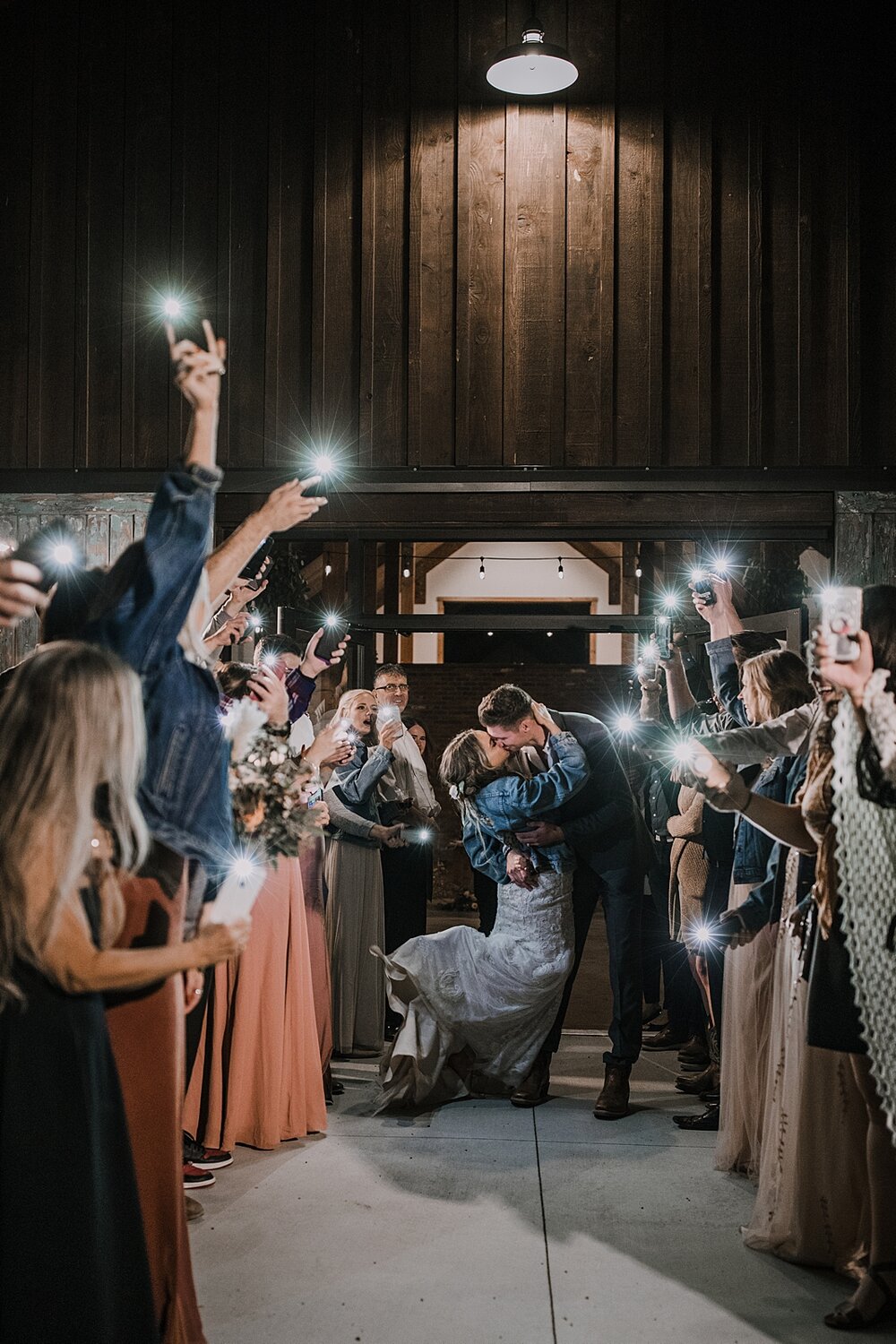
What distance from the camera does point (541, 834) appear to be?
5383 millimetres

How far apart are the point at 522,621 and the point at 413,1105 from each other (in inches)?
104

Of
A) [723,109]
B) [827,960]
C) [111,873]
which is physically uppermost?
[723,109]

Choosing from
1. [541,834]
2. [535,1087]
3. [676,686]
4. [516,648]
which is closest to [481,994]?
[535,1087]

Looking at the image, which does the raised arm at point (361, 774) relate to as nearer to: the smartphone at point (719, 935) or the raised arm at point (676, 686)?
the raised arm at point (676, 686)

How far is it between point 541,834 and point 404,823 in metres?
1.31

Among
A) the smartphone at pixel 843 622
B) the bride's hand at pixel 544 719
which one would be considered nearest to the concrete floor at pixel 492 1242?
the bride's hand at pixel 544 719

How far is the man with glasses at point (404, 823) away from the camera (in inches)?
257

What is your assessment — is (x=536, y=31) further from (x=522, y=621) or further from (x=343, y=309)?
(x=522, y=621)

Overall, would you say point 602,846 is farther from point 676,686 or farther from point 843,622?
point 843,622

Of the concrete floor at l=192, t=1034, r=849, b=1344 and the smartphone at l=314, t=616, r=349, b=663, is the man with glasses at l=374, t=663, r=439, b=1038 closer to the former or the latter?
the smartphone at l=314, t=616, r=349, b=663

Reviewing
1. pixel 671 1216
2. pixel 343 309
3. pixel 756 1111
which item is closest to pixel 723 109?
pixel 343 309

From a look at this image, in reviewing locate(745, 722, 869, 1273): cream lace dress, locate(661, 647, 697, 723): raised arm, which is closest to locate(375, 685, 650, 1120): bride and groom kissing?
locate(661, 647, 697, 723): raised arm

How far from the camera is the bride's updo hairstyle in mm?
5434

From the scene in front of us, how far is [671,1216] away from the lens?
409cm
